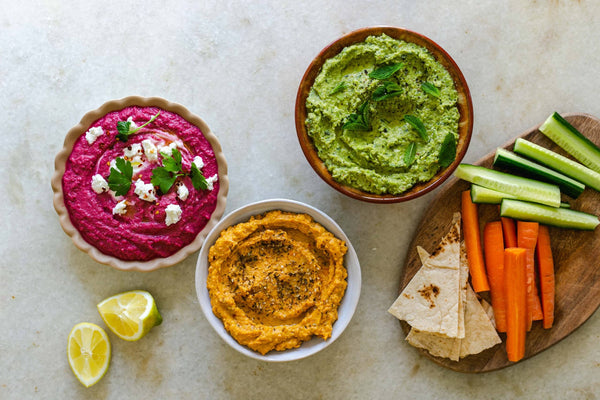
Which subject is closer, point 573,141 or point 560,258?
point 573,141

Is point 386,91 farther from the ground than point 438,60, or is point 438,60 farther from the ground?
point 438,60

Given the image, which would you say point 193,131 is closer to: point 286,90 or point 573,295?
point 286,90

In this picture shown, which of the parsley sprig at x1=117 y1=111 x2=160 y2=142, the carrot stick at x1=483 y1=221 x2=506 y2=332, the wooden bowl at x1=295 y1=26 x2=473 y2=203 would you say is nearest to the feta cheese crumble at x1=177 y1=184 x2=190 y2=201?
the parsley sprig at x1=117 y1=111 x2=160 y2=142

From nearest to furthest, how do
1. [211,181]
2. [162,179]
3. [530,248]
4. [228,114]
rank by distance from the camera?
[162,179] → [211,181] → [530,248] → [228,114]

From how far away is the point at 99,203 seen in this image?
3.08 metres

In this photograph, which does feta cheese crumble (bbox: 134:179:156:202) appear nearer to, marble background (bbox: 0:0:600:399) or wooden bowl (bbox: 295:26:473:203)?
marble background (bbox: 0:0:600:399)

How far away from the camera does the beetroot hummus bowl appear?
9.99ft

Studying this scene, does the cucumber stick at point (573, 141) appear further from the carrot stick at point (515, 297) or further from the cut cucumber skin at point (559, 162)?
the carrot stick at point (515, 297)

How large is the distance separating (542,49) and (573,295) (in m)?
1.66

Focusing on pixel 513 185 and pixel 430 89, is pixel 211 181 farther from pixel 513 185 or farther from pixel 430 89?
pixel 513 185

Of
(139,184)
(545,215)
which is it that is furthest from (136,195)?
(545,215)

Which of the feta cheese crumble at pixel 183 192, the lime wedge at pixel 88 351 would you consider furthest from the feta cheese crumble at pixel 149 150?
the lime wedge at pixel 88 351

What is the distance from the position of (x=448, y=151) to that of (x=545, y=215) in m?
0.83

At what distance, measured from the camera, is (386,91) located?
289cm
